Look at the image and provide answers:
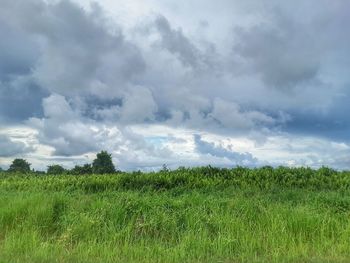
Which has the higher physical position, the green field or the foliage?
the foliage

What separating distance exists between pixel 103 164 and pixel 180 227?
11509mm

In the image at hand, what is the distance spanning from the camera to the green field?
8094 millimetres

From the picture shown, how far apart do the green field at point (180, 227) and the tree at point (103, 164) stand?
752 centimetres

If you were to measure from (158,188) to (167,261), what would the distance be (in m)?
6.30

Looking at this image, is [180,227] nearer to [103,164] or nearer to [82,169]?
[103,164]

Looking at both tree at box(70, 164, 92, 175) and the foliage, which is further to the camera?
the foliage

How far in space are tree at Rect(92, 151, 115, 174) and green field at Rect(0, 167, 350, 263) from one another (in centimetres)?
752

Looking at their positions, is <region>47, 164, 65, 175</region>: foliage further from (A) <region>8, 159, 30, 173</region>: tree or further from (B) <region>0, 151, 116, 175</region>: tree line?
(A) <region>8, 159, 30, 173</region>: tree

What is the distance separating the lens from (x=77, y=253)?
828 cm

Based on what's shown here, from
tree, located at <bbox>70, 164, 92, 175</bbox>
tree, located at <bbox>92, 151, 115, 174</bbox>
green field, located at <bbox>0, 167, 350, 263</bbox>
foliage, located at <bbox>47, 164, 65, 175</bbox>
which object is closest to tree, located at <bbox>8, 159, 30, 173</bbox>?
foliage, located at <bbox>47, 164, 65, 175</bbox>

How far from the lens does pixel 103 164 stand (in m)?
20.6

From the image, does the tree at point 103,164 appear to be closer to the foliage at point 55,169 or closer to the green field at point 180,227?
the foliage at point 55,169

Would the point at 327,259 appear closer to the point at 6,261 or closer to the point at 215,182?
the point at 6,261

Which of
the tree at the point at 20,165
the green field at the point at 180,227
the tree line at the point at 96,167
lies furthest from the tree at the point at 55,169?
the green field at the point at 180,227
